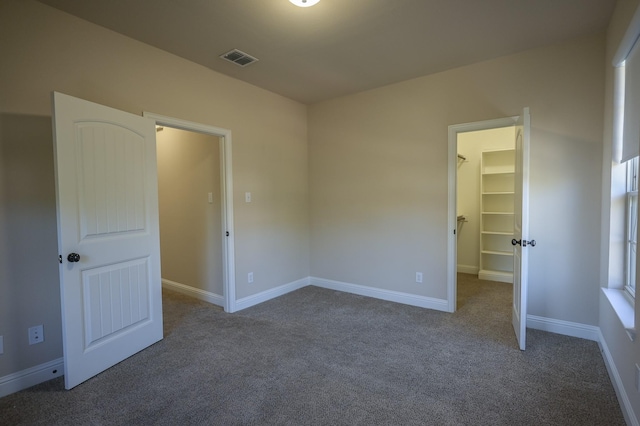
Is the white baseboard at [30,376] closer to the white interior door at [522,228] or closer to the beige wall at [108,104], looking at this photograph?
the beige wall at [108,104]

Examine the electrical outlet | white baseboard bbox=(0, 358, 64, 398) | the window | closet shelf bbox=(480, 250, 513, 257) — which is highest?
the window

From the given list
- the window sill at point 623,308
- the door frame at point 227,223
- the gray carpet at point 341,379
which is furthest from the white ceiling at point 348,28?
the gray carpet at point 341,379

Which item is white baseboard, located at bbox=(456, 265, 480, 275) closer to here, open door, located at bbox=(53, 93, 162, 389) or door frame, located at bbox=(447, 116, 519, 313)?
door frame, located at bbox=(447, 116, 519, 313)

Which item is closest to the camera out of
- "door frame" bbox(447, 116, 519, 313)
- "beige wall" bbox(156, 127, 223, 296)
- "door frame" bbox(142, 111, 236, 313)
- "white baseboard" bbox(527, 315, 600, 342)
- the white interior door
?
the white interior door

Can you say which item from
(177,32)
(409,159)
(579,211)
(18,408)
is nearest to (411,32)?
(409,159)

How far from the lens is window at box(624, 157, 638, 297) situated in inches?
85.4

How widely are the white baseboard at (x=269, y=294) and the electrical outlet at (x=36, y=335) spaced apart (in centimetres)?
172

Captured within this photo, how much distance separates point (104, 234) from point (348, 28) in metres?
2.46

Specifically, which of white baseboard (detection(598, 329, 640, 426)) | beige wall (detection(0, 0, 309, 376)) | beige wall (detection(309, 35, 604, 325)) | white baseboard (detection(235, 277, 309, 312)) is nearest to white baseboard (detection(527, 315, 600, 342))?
beige wall (detection(309, 35, 604, 325))

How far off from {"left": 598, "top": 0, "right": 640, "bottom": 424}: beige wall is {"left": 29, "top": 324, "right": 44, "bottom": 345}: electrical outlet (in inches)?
148

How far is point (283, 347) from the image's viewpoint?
2.69 metres

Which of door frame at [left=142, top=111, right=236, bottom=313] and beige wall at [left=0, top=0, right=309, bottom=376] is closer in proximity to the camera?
beige wall at [left=0, top=0, right=309, bottom=376]

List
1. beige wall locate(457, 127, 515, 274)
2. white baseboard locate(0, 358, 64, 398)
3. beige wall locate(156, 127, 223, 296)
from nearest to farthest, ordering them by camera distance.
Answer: white baseboard locate(0, 358, 64, 398) < beige wall locate(156, 127, 223, 296) < beige wall locate(457, 127, 515, 274)

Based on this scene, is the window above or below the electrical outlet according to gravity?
above
